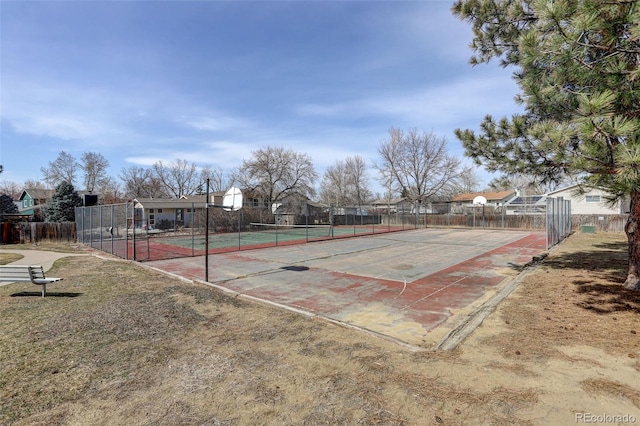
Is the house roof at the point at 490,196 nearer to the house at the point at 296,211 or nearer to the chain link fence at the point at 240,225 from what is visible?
the chain link fence at the point at 240,225

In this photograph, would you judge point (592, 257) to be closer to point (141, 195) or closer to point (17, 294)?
point (17, 294)

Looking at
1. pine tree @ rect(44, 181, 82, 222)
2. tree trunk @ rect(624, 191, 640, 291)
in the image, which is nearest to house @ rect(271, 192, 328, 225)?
pine tree @ rect(44, 181, 82, 222)

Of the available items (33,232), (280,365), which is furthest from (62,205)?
(280,365)

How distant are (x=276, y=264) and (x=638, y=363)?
32.4ft

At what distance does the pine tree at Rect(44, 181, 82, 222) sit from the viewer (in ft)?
92.6

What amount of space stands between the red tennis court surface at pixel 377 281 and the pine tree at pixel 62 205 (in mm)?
21623

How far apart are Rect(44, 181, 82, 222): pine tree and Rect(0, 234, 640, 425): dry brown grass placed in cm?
2654

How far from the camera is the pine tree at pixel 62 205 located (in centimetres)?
2822

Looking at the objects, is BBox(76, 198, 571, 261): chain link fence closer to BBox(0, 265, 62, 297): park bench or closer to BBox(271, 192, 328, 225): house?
BBox(271, 192, 328, 225): house

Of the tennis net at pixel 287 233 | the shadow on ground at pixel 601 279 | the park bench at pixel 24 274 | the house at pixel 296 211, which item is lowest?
the tennis net at pixel 287 233

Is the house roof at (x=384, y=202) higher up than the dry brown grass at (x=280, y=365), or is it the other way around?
the house roof at (x=384, y=202)

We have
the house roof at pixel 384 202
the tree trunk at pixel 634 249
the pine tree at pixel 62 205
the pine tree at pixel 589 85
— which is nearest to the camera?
the pine tree at pixel 589 85

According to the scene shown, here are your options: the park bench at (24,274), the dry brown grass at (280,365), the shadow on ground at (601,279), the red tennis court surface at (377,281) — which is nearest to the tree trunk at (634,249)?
the shadow on ground at (601,279)

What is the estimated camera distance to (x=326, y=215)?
4003 cm
